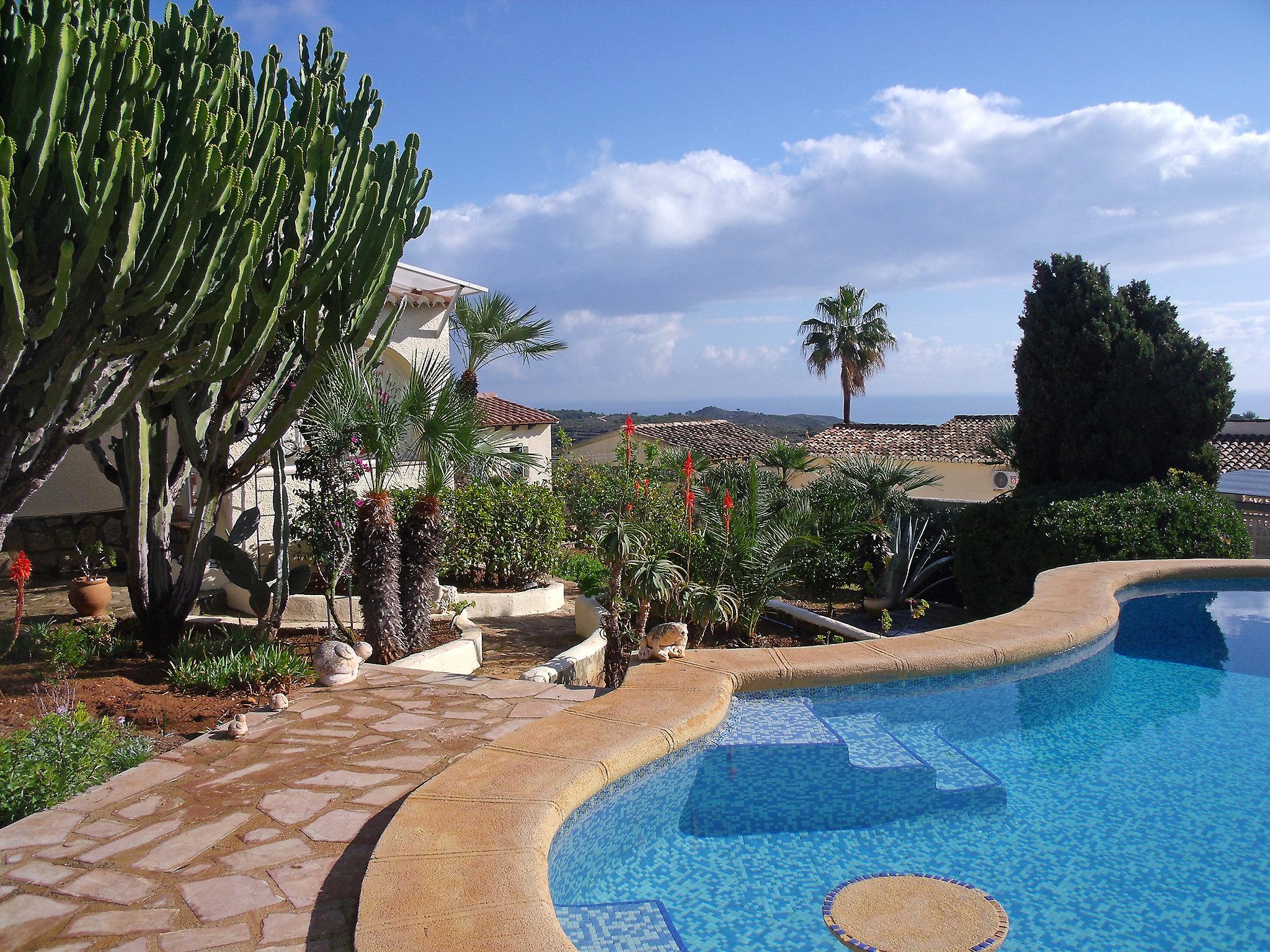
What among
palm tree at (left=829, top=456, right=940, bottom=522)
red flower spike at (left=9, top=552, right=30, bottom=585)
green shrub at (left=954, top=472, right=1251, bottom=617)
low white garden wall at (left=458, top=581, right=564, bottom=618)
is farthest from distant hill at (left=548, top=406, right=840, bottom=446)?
red flower spike at (left=9, top=552, right=30, bottom=585)

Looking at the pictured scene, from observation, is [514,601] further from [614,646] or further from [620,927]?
[620,927]

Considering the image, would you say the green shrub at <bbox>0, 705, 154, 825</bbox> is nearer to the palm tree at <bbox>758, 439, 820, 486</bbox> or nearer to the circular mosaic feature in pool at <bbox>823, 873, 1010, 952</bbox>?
the circular mosaic feature in pool at <bbox>823, 873, 1010, 952</bbox>

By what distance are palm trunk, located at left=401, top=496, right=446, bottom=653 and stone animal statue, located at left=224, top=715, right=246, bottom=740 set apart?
2.69m

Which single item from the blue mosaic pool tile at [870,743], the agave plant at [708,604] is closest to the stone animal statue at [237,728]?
the blue mosaic pool tile at [870,743]

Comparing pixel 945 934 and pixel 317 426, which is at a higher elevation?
pixel 317 426

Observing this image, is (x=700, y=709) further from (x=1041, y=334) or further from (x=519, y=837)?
(x=1041, y=334)

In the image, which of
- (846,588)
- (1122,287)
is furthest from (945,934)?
(1122,287)

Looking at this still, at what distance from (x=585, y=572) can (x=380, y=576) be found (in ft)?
20.0

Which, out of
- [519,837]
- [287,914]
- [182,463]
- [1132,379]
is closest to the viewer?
[287,914]

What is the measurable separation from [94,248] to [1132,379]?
40.4ft

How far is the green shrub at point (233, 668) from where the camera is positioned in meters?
6.47

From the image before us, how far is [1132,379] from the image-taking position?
12.3 meters

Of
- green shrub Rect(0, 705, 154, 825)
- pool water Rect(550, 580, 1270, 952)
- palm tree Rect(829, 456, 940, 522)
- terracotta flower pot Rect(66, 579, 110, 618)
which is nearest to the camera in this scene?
pool water Rect(550, 580, 1270, 952)

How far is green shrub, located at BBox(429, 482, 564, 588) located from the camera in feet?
38.6
